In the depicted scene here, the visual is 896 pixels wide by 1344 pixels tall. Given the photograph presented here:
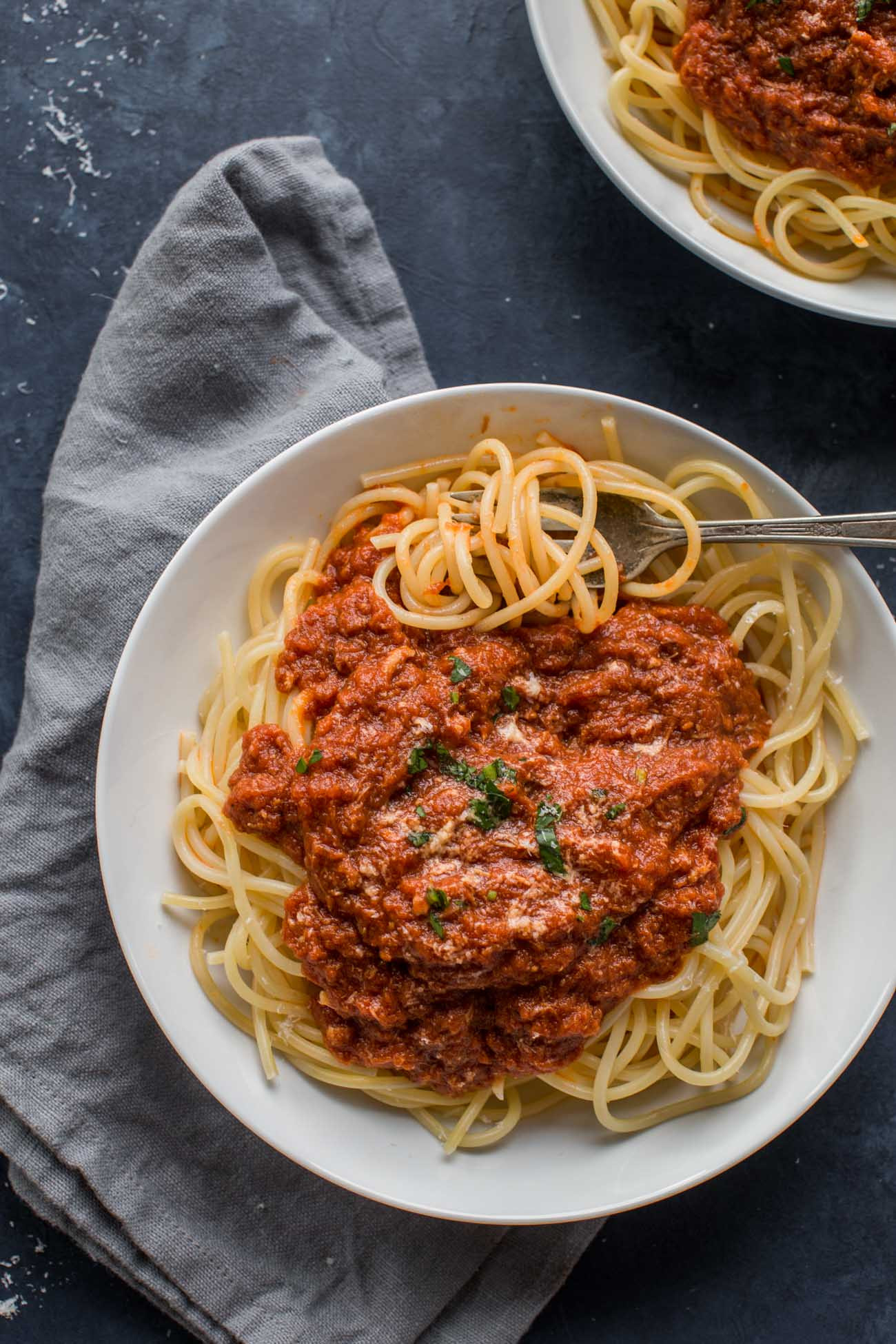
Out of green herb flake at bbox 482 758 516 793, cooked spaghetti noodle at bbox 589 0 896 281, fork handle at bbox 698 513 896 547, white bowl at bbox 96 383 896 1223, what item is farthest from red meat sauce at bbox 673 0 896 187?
green herb flake at bbox 482 758 516 793

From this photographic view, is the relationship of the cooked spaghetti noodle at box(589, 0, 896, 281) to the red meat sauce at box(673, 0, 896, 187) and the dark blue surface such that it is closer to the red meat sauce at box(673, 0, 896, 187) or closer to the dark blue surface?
the red meat sauce at box(673, 0, 896, 187)

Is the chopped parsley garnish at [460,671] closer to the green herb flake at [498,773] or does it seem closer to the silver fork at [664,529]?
the green herb flake at [498,773]

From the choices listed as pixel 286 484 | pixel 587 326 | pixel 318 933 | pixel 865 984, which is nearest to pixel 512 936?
pixel 318 933

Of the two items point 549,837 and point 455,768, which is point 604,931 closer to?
point 549,837

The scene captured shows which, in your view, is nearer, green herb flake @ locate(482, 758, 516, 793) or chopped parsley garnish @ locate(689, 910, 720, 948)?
green herb flake @ locate(482, 758, 516, 793)

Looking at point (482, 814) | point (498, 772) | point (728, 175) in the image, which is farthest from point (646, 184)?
point (482, 814)

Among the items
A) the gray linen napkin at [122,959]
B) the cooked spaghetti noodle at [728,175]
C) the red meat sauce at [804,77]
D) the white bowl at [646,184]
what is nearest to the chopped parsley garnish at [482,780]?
the gray linen napkin at [122,959]
